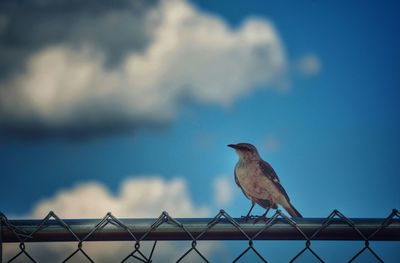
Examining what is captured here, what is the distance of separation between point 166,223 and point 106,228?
32cm

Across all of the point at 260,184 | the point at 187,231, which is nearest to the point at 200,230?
the point at 187,231

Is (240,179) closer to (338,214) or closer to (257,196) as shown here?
(257,196)

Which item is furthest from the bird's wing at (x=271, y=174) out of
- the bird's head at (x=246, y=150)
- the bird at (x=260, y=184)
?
the bird's head at (x=246, y=150)

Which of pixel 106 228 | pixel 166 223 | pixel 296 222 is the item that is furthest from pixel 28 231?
pixel 296 222

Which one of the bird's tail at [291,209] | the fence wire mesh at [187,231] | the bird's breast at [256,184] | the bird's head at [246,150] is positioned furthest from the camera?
the bird's head at [246,150]

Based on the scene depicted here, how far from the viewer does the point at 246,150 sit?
6.68 metres

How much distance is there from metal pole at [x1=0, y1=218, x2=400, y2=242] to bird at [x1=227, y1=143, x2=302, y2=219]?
3.12 meters

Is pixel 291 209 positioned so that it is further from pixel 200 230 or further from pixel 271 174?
pixel 200 230

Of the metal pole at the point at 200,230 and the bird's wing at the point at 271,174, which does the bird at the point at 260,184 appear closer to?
the bird's wing at the point at 271,174

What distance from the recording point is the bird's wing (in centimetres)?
618

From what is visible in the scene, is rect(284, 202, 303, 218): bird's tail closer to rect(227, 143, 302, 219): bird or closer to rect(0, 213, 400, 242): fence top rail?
rect(227, 143, 302, 219): bird

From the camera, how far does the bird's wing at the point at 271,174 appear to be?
6.18 m

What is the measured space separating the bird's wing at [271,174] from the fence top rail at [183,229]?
11.1 ft

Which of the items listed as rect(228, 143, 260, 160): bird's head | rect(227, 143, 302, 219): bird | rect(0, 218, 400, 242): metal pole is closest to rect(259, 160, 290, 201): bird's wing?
rect(227, 143, 302, 219): bird
